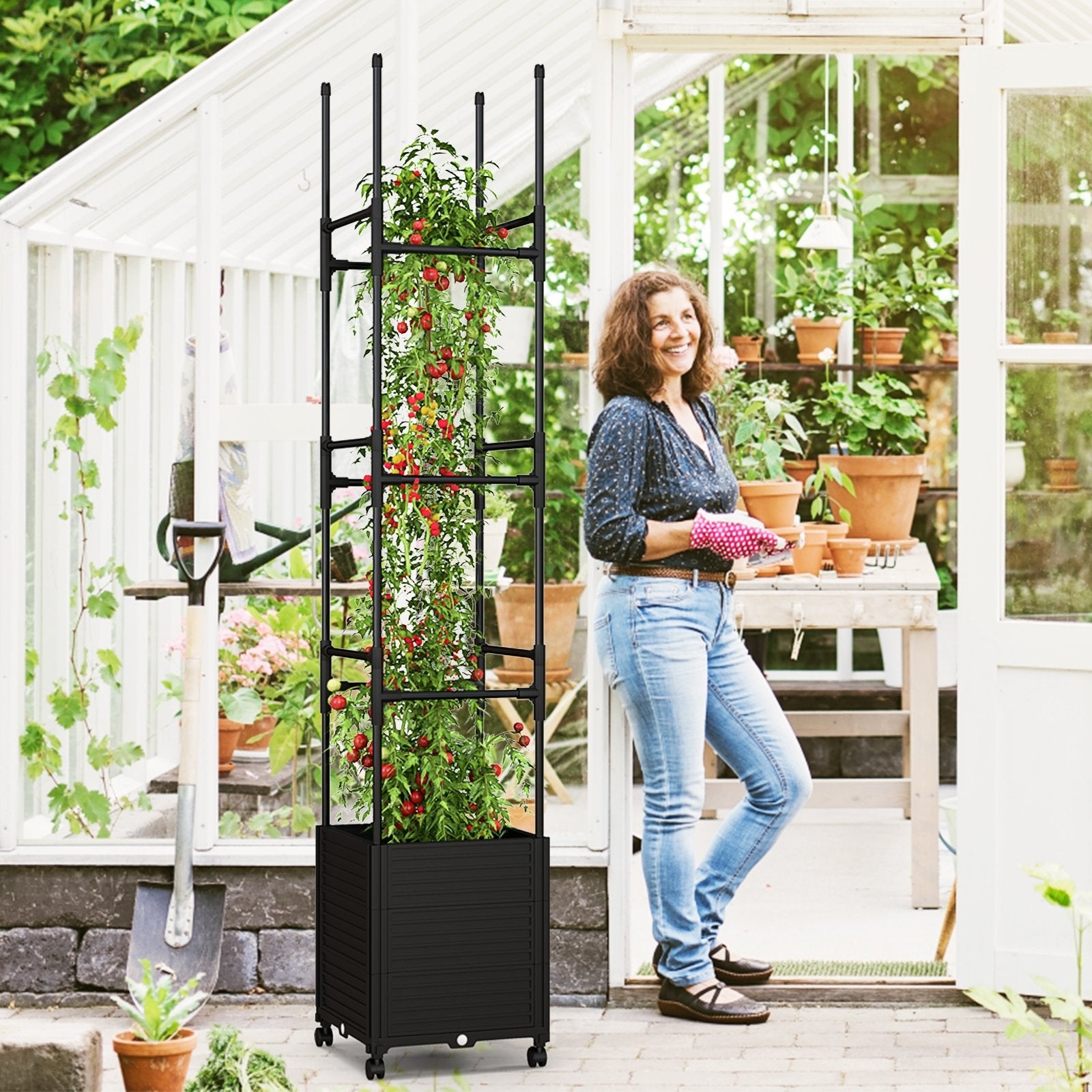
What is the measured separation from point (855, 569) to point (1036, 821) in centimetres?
137

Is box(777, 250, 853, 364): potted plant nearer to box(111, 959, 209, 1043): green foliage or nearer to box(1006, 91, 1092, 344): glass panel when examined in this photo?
box(1006, 91, 1092, 344): glass panel

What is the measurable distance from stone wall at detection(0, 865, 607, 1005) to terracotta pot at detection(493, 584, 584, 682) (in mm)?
472

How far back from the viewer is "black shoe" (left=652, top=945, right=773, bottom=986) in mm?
4336

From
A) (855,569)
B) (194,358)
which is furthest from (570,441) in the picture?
(855,569)

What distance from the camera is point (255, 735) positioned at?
4445mm

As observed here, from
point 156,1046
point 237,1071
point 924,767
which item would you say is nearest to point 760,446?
point 924,767

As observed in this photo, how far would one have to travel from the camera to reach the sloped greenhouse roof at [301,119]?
171 inches

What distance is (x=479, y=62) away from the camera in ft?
14.7

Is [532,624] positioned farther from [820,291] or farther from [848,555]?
[820,291]

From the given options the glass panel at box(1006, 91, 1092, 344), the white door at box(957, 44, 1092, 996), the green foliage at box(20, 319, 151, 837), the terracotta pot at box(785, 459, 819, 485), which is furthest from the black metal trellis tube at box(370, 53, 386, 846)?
the terracotta pot at box(785, 459, 819, 485)

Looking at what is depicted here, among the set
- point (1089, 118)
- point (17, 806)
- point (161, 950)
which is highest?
point (1089, 118)

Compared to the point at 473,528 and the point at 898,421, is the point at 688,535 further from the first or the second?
the point at 898,421

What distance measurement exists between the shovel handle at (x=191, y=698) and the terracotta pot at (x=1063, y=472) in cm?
192

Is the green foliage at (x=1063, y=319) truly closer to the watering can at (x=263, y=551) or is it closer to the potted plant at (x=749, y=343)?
the watering can at (x=263, y=551)
